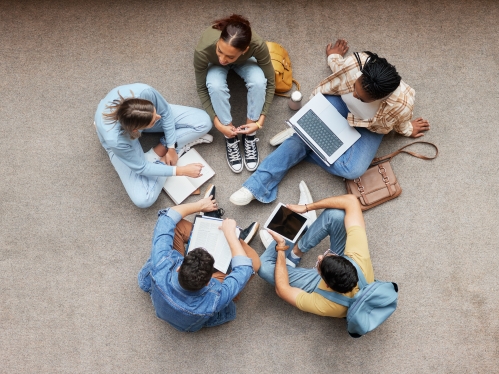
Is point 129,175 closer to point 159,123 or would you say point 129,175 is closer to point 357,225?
point 159,123

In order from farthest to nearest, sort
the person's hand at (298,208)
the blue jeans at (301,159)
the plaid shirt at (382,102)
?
the blue jeans at (301,159) < the person's hand at (298,208) < the plaid shirt at (382,102)

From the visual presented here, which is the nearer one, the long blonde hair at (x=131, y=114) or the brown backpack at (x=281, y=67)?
the long blonde hair at (x=131, y=114)

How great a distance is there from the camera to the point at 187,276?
1873 mm

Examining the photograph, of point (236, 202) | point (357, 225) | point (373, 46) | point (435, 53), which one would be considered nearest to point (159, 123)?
point (236, 202)

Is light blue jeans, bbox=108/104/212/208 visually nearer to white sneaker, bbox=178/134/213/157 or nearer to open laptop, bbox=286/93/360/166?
white sneaker, bbox=178/134/213/157

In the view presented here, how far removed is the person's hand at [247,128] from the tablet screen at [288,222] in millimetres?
481

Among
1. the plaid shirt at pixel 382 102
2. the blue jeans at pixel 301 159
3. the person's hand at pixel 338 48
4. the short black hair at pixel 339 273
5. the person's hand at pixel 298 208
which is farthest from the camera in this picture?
the person's hand at pixel 338 48

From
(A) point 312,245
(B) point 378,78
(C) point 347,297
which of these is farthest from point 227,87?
(C) point 347,297

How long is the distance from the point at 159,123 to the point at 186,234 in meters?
0.66

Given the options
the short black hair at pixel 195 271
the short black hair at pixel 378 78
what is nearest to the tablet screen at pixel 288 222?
the short black hair at pixel 195 271

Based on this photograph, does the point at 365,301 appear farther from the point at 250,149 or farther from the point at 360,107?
the point at 250,149

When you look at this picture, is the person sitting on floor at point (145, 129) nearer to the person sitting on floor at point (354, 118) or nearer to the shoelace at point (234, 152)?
the shoelace at point (234, 152)

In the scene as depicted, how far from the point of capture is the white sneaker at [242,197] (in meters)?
2.52

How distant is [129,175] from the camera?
98.4 inches
